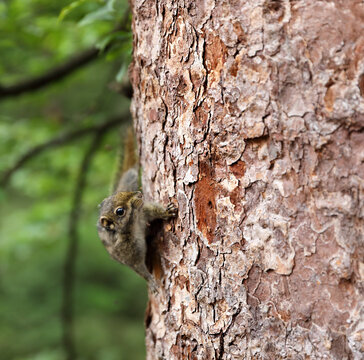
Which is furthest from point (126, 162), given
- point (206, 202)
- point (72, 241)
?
point (72, 241)

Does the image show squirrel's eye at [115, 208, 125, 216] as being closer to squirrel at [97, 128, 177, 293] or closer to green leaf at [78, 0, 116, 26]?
squirrel at [97, 128, 177, 293]

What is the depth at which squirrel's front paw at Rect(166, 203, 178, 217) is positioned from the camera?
1.55 meters

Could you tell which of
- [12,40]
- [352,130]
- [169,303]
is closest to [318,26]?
[352,130]

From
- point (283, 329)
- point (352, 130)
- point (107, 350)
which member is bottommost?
point (107, 350)

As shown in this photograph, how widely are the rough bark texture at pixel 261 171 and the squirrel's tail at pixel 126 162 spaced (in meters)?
0.86

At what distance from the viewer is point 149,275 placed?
5.75 ft

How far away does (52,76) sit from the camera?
3.70 meters

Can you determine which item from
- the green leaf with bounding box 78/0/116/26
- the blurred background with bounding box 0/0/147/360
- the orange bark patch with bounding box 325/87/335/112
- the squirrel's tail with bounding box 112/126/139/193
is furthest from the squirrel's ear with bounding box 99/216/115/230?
the orange bark patch with bounding box 325/87/335/112

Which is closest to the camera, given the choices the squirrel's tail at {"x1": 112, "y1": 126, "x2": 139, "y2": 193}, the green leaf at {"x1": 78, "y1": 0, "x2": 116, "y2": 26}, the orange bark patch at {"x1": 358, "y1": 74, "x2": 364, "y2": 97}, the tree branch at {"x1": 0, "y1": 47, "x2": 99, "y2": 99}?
the orange bark patch at {"x1": 358, "y1": 74, "x2": 364, "y2": 97}

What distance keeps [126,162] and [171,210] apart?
108cm

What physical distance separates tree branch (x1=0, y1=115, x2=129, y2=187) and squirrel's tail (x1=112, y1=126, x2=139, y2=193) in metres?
1.09

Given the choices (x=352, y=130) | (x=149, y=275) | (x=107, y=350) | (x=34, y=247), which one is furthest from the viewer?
(x=107, y=350)

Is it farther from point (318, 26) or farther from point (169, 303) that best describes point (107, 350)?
point (318, 26)

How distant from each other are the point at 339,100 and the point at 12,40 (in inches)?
121
